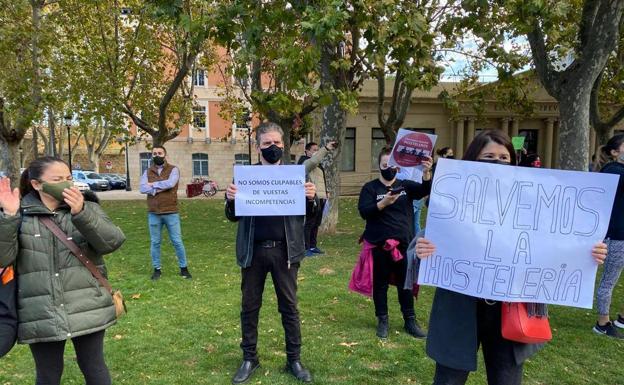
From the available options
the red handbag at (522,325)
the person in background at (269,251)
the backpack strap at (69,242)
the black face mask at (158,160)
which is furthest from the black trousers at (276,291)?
the black face mask at (158,160)

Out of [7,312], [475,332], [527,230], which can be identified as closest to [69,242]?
[7,312]

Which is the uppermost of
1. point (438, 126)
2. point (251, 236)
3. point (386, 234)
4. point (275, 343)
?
point (438, 126)

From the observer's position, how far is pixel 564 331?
502 centimetres

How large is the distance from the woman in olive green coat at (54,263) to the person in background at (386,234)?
102 inches

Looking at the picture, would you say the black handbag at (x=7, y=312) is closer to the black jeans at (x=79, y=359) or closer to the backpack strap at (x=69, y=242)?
the black jeans at (x=79, y=359)

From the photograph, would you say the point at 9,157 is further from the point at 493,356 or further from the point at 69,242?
the point at 493,356

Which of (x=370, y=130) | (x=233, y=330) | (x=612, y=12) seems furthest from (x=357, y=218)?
(x=370, y=130)

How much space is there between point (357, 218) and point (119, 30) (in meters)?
12.0

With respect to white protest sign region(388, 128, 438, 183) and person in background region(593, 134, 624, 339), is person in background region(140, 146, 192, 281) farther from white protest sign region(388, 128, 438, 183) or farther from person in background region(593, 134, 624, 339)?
person in background region(593, 134, 624, 339)

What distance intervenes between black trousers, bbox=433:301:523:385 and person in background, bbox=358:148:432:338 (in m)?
2.07

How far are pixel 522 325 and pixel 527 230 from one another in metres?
0.50

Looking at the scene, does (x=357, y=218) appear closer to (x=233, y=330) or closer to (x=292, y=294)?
(x=233, y=330)

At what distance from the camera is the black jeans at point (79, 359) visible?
284 centimetres

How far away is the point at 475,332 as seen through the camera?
93.8 inches
